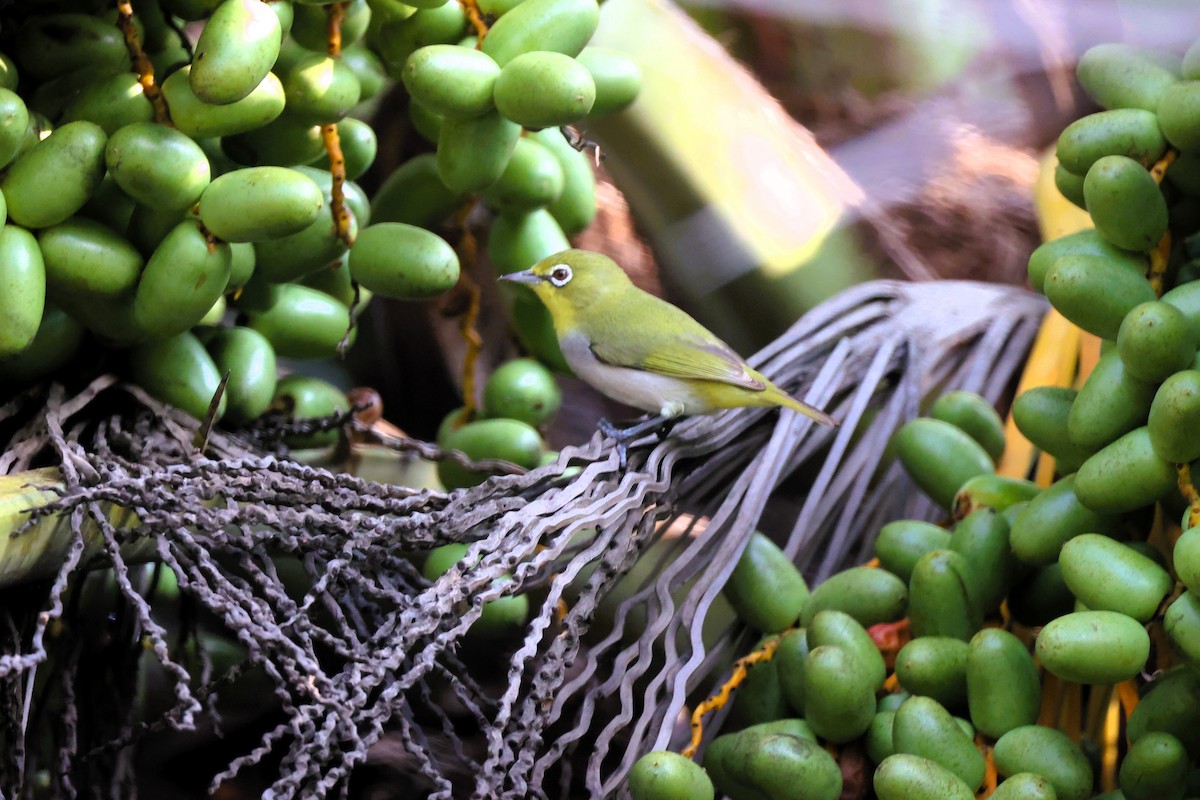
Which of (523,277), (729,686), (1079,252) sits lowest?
(729,686)

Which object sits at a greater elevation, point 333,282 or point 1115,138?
point 1115,138

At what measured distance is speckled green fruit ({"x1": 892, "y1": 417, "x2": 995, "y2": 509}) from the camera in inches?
26.5

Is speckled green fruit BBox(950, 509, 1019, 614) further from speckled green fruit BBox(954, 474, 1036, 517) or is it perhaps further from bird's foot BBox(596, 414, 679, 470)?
bird's foot BBox(596, 414, 679, 470)

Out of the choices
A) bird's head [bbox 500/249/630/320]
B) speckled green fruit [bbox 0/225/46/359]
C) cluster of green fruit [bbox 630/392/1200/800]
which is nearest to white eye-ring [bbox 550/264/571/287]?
bird's head [bbox 500/249/630/320]

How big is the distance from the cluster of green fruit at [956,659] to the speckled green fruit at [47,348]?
1.07 feet

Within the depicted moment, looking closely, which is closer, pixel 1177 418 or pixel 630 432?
pixel 1177 418

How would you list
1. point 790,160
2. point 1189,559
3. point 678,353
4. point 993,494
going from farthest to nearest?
point 790,160 < point 678,353 < point 993,494 < point 1189,559

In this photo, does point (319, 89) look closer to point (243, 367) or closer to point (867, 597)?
point (243, 367)

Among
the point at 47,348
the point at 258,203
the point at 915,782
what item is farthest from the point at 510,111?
the point at 915,782

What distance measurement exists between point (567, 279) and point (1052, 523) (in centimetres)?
33

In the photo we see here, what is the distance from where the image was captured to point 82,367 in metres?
0.55

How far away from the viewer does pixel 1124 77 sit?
1.90 ft

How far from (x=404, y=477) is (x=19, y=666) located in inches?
14.2

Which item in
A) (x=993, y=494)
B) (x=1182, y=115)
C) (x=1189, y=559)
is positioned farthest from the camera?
(x=993, y=494)
